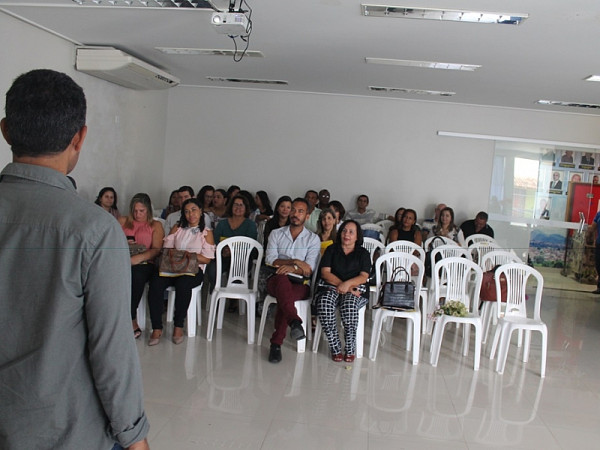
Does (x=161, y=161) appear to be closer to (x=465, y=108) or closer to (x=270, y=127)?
(x=270, y=127)

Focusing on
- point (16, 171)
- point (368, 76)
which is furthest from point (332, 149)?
point (16, 171)

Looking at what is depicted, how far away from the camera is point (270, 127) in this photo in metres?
8.77

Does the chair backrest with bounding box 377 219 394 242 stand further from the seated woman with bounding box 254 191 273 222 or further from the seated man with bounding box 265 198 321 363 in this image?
the seated man with bounding box 265 198 321 363

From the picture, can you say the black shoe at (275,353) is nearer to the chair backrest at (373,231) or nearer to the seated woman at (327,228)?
the seated woman at (327,228)

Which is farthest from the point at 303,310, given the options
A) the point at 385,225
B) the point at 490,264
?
the point at 385,225

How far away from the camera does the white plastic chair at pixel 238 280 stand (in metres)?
4.79

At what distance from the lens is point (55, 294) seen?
3.54ft

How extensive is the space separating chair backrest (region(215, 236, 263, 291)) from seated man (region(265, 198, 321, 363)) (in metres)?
0.24

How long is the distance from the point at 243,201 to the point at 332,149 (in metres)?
3.40

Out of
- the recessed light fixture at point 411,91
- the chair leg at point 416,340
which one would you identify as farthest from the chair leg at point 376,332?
the recessed light fixture at point 411,91

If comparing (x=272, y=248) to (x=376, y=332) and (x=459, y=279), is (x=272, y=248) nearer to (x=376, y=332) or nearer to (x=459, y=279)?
(x=376, y=332)

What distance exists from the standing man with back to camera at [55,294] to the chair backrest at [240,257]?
3.83 metres

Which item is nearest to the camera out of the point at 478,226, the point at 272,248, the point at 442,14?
the point at 442,14

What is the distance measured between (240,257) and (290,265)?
2.10 ft
